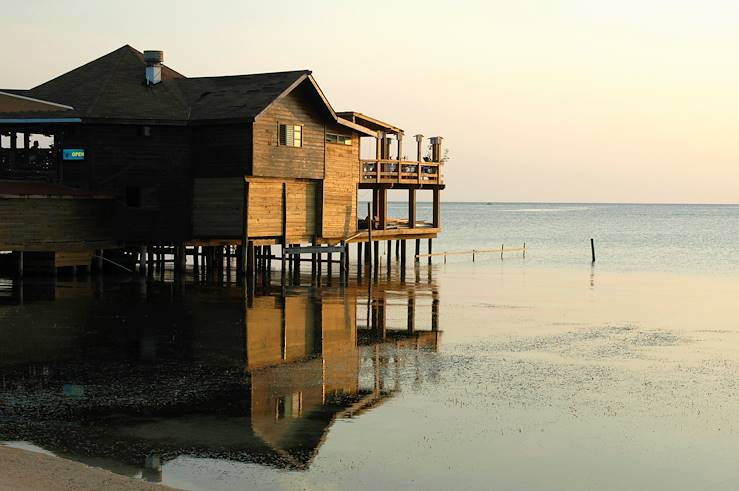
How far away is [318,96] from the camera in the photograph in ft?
144

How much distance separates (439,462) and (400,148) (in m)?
40.9

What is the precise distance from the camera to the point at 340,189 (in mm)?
47781

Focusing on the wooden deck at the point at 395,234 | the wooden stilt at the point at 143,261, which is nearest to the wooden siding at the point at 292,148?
the wooden deck at the point at 395,234

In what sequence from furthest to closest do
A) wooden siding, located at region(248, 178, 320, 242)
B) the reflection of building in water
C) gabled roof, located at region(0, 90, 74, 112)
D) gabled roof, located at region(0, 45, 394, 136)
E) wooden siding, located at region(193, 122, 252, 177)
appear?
wooden siding, located at region(248, 178, 320, 242) → gabled roof, located at region(0, 45, 394, 136) → wooden siding, located at region(193, 122, 252, 177) → gabled roof, located at region(0, 90, 74, 112) → the reflection of building in water

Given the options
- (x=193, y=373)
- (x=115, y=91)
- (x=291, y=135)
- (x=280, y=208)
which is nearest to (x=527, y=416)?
(x=193, y=373)

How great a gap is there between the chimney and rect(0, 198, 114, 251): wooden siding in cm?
661

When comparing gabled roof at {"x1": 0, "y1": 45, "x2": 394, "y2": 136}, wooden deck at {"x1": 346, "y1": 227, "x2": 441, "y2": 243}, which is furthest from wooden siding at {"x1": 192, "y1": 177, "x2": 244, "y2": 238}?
wooden deck at {"x1": 346, "y1": 227, "x2": 441, "y2": 243}

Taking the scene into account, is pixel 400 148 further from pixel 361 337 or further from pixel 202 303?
pixel 361 337

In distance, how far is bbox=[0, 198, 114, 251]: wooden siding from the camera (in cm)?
3866

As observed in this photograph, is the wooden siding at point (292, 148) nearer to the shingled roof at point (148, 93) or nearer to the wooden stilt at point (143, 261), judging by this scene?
the shingled roof at point (148, 93)

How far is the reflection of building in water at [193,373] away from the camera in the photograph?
45.0 feet

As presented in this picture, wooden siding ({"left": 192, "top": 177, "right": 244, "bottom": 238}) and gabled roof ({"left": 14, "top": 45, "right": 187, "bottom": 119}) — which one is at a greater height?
gabled roof ({"left": 14, "top": 45, "right": 187, "bottom": 119})

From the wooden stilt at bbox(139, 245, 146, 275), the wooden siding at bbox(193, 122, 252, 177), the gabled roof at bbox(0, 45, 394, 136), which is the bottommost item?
the wooden stilt at bbox(139, 245, 146, 275)

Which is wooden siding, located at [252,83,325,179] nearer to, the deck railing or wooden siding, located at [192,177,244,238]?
wooden siding, located at [192,177,244,238]
